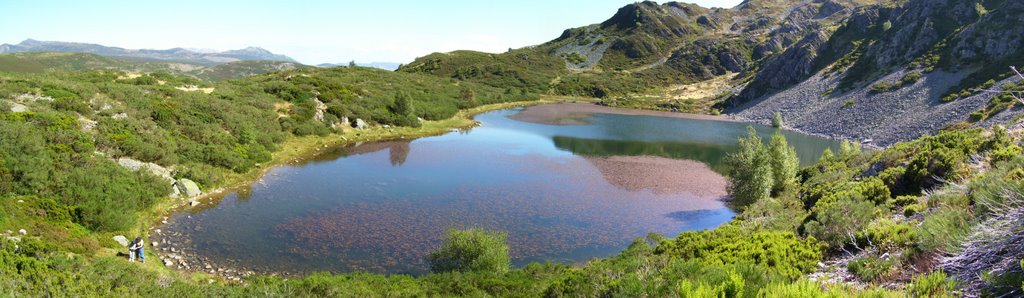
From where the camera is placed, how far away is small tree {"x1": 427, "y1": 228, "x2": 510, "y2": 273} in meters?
20.6

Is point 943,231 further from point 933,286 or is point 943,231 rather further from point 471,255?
point 471,255

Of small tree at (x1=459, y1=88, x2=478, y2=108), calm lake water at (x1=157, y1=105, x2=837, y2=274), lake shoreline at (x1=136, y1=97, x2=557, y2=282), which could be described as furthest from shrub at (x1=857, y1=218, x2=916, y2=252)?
small tree at (x1=459, y1=88, x2=478, y2=108)

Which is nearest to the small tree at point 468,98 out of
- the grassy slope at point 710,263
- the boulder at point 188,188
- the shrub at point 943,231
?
the boulder at point 188,188

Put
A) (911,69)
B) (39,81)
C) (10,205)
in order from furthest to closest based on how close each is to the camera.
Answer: (911,69) → (39,81) → (10,205)

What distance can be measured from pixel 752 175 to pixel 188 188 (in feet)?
128

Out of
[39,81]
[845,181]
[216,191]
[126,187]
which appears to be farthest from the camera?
[39,81]

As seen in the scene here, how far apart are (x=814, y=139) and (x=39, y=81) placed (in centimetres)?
9307

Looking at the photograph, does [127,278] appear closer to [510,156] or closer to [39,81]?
[39,81]

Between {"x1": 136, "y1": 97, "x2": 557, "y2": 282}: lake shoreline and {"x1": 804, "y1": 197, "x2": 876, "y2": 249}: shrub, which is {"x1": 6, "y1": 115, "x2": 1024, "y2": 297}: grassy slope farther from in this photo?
{"x1": 136, "y1": 97, "x2": 557, "y2": 282}: lake shoreline

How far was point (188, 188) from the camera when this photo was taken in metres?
32.0

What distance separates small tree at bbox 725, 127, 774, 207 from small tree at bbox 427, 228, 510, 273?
22.5 metres

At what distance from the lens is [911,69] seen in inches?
3433

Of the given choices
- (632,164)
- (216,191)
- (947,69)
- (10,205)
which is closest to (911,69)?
(947,69)

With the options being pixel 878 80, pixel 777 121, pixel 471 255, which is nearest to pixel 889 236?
pixel 471 255
